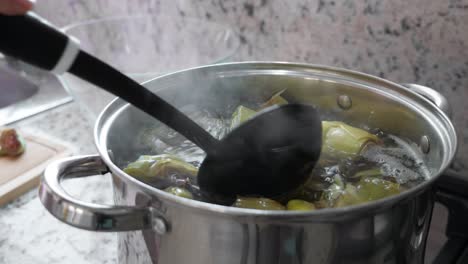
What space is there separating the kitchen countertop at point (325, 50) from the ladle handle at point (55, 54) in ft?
1.11

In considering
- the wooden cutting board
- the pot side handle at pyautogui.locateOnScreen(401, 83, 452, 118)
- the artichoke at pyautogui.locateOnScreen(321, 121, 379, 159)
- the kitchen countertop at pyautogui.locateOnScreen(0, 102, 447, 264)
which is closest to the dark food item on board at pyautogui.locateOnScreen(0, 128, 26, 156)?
the wooden cutting board

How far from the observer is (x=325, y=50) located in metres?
0.81

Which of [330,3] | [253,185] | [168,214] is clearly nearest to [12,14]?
[168,214]

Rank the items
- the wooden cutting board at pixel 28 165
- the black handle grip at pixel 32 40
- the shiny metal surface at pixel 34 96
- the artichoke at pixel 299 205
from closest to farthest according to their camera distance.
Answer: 1. the black handle grip at pixel 32 40
2. the artichoke at pixel 299 205
3. the wooden cutting board at pixel 28 165
4. the shiny metal surface at pixel 34 96

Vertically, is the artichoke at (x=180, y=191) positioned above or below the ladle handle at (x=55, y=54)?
below

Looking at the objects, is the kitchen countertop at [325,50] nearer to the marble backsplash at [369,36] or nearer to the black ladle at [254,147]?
the marble backsplash at [369,36]

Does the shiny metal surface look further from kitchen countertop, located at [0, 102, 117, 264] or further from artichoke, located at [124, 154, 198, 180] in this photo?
artichoke, located at [124, 154, 198, 180]

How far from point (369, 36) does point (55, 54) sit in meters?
0.54

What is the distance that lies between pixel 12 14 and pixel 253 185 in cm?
30

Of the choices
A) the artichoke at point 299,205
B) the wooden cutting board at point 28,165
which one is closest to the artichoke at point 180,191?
the artichoke at point 299,205

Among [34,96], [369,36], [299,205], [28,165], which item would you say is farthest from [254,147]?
[34,96]

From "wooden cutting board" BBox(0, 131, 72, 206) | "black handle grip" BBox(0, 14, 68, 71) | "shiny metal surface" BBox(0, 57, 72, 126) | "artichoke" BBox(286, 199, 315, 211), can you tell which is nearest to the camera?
"black handle grip" BBox(0, 14, 68, 71)

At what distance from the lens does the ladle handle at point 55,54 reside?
344 mm

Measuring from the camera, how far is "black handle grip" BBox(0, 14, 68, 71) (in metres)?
0.34
